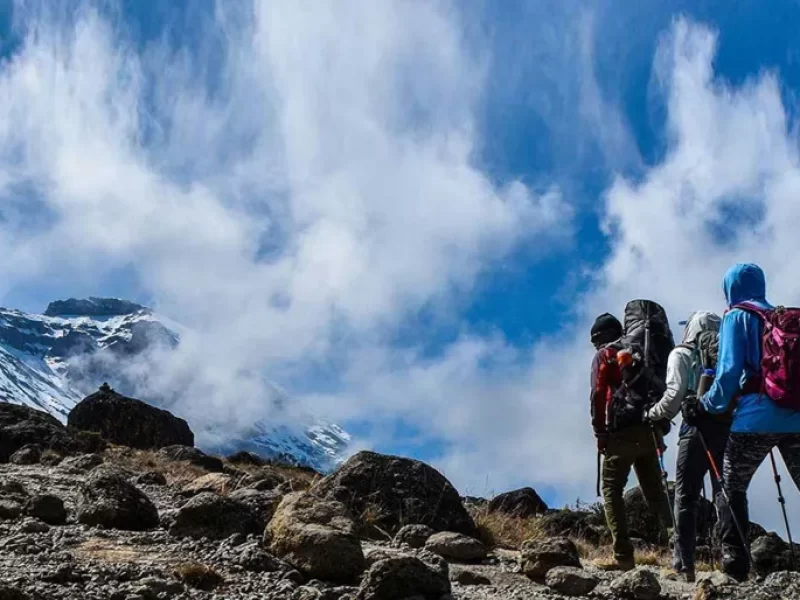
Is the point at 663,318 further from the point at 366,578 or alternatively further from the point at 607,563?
the point at 366,578

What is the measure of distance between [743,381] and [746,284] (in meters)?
0.78

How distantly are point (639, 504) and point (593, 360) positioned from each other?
1006 cm

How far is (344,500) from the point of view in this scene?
8359 millimetres

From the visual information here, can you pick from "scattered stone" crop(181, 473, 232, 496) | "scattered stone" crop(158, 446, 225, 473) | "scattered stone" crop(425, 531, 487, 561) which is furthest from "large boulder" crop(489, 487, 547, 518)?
"scattered stone" crop(425, 531, 487, 561)

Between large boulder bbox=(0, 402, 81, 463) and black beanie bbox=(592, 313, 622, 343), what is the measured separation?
11.4 meters

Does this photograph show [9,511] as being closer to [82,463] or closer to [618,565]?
[618,565]

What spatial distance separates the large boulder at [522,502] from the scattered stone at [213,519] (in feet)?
37.6

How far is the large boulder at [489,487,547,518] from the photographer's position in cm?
1793

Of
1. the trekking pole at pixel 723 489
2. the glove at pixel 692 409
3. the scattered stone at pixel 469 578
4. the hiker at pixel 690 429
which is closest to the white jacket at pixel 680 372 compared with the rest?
the hiker at pixel 690 429

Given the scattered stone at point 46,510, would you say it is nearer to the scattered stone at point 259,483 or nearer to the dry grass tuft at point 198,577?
the dry grass tuft at point 198,577

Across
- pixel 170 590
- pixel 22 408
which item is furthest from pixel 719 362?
pixel 22 408

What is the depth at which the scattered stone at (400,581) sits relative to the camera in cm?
458

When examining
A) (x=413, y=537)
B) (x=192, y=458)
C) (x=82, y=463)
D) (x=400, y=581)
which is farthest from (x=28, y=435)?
(x=400, y=581)

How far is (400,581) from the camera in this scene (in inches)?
183
